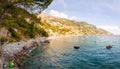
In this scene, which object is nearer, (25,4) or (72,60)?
(25,4)

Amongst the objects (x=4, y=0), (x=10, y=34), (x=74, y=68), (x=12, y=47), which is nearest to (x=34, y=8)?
(x=4, y=0)

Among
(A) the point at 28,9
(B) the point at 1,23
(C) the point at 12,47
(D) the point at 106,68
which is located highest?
(A) the point at 28,9

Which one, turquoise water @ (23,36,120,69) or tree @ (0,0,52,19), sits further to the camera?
turquoise water @ (23,36,120,69)

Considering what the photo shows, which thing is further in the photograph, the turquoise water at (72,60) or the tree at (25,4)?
the turquoise water at (72,60)

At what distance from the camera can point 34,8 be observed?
35969 millimetres

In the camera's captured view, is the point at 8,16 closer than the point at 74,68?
Yes

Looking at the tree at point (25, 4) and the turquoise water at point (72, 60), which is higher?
the tree at point (25, 4)

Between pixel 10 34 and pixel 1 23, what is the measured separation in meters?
32.7

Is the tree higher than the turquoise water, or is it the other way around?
the tree

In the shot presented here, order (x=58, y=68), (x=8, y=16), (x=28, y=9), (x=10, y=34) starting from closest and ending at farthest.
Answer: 1. (x=28, y=9)
2. (x=8, y=16)
3. (x=58, y=68)
4. (x=10, y=34)

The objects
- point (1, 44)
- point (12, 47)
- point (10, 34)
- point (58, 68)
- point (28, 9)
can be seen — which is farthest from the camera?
point (10, 34)

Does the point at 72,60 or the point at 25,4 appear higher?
the point at 25,4

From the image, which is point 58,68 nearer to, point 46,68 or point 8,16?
point 46,68

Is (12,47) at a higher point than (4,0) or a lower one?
lower
